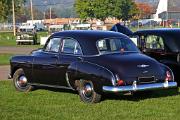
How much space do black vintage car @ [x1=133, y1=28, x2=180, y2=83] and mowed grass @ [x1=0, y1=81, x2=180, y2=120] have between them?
→ 72 centimetres

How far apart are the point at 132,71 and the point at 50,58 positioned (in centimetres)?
221

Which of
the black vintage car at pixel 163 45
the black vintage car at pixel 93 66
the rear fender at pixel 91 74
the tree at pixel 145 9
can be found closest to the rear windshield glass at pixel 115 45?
the black vintage car at pixel 93 66

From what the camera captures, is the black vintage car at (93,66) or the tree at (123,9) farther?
the tree at (123,9)

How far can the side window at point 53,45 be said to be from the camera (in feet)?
40.0

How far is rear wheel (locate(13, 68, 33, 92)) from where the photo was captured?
13.1 meters

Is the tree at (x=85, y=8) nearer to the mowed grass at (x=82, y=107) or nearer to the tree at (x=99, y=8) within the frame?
the tree at (x=99, y=8)

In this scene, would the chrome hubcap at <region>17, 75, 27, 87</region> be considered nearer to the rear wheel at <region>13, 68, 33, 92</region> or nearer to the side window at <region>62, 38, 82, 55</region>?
the rear wheel at <region>13, 68, 33, 92</region>

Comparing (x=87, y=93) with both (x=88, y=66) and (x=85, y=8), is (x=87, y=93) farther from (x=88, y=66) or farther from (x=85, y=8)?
(x=85, y=8)

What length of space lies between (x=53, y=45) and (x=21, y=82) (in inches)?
59.6

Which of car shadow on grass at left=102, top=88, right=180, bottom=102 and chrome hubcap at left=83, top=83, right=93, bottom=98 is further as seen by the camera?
car shadow on grass at left=102, top=88, right=180, bottom=102

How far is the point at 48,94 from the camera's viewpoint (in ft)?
41.2

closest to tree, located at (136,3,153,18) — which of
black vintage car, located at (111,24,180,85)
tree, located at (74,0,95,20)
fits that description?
tree, located at (74,0,95,20)

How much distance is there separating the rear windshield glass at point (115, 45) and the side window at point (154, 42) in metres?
1.59

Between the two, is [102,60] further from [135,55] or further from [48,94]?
[48,94]
